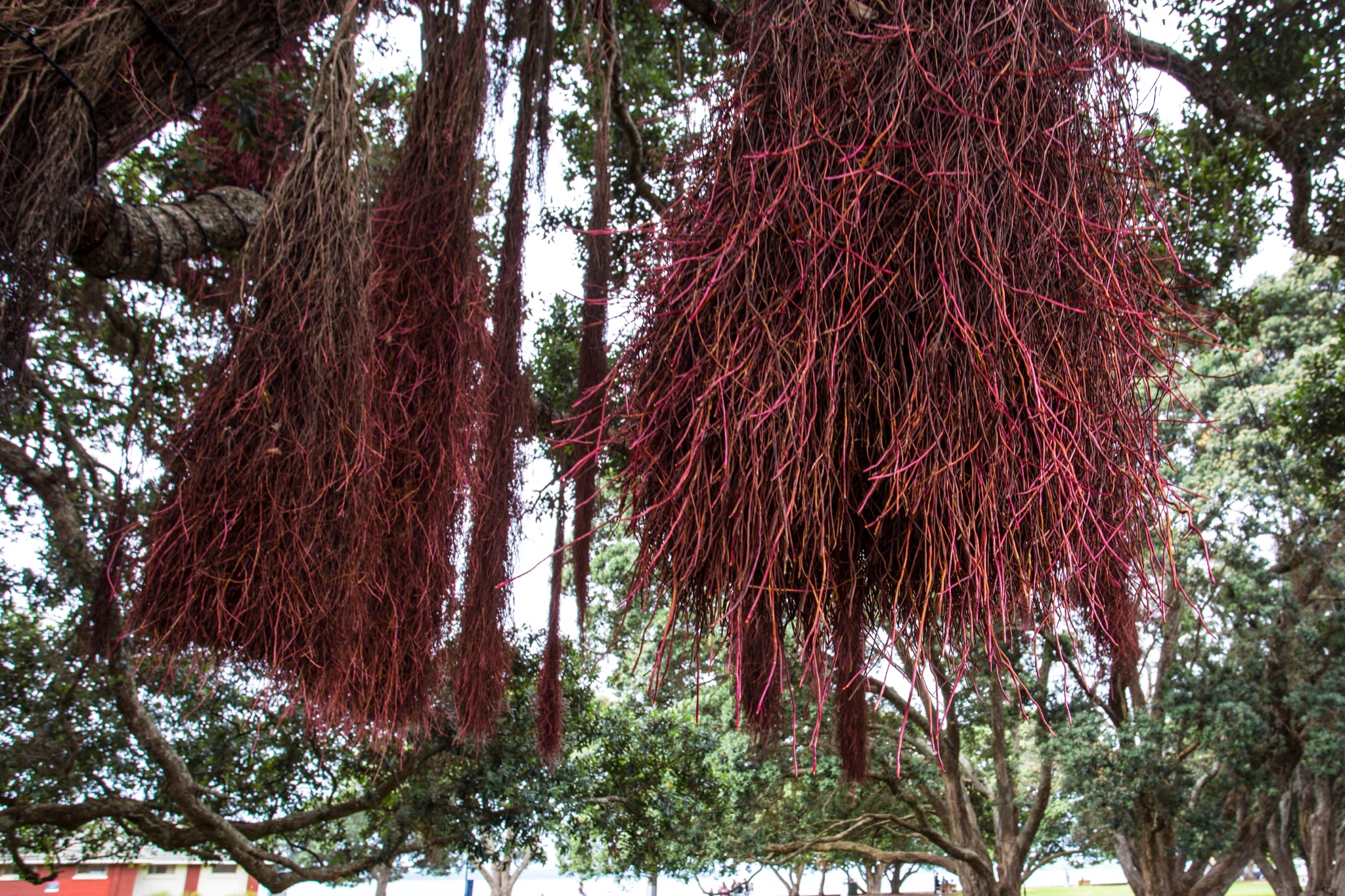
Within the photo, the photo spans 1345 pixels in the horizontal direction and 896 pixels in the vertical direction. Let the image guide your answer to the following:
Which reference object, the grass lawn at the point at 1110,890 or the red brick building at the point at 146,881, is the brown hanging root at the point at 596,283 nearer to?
the red brick building at the point at 146,881

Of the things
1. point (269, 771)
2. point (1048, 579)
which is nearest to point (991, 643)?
point (1048, 579)

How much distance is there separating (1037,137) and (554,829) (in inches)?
139

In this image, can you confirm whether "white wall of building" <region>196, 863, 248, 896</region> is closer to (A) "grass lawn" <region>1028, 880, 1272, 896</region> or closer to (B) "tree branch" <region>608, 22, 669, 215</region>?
(B) "tree branch" <region>608, 22, 669, 215</region>

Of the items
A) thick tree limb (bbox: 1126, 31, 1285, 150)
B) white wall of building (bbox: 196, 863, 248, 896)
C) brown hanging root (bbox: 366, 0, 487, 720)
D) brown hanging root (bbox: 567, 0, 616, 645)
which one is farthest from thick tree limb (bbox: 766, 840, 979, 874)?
white wall of building (bbox: 196, 863, 248, 896)

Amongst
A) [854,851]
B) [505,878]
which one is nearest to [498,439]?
[854,851]

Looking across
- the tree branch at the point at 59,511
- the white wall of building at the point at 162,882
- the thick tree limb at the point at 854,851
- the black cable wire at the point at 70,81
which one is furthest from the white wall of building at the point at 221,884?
the black cable wire at the point at 70,81

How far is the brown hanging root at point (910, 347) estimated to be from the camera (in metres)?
0.54

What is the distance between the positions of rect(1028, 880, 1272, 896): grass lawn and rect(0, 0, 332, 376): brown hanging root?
76.6ft

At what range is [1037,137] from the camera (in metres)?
0.60

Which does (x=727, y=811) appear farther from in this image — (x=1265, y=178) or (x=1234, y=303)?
(x=1265, y=178)

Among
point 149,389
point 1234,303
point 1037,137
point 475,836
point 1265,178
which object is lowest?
point 475,836

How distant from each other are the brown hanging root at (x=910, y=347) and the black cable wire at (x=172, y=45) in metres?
0.86

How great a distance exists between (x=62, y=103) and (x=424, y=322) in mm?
464

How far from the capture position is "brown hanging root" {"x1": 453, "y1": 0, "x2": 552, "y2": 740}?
4.78 feet
